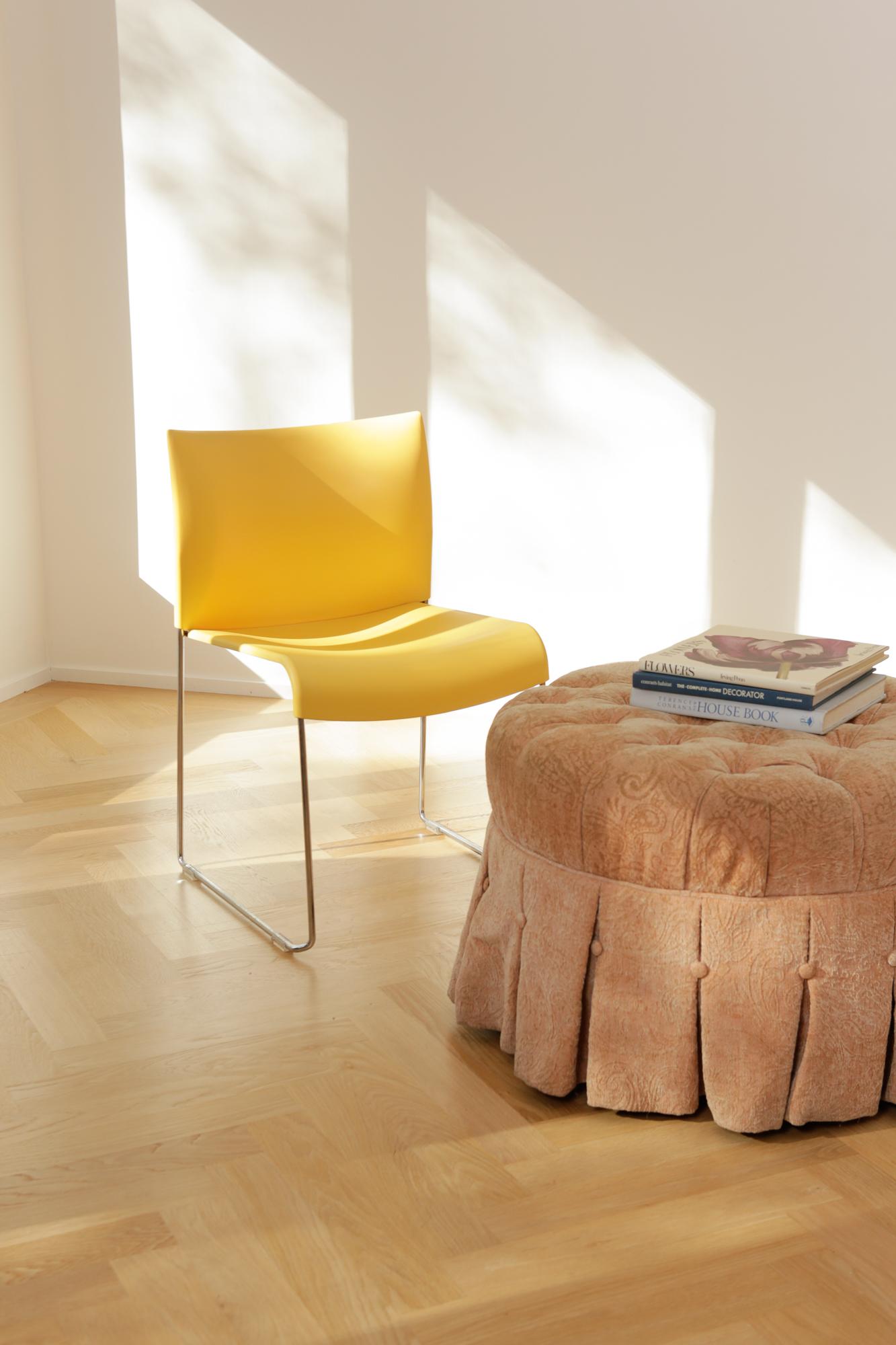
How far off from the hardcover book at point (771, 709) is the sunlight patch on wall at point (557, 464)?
1.37 metres

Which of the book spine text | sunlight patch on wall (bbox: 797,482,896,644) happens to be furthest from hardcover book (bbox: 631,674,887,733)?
sunlight patch on wall (bbox: 797,482,896,644)

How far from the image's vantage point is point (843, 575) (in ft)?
10.2

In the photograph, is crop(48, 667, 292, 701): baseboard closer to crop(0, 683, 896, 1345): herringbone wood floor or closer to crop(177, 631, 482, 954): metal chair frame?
crop(177, 631, 482, 954): metal chair frame

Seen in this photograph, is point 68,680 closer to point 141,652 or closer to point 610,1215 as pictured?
point 141,652

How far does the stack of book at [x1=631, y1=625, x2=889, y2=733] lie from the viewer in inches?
70.6

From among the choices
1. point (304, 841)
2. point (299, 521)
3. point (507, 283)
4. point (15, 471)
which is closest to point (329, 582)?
point (299, 521)

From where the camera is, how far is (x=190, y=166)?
11.0 feet

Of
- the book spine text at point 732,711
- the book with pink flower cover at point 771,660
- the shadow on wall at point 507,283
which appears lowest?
the book spine text at point 732,711

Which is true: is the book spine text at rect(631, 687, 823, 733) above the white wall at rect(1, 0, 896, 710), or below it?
below

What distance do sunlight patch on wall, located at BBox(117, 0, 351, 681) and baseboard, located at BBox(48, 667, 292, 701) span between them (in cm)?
31

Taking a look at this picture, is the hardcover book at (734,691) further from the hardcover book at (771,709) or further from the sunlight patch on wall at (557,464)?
the sunlight patch on wall at (557,464)

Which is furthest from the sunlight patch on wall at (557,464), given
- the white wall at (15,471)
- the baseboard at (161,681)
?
the white wall at (15,471)

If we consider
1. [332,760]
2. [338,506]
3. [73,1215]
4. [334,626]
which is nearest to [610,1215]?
[73,1215]

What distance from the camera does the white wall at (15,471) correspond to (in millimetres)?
3449
